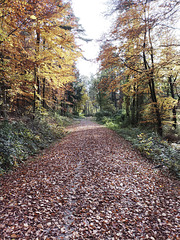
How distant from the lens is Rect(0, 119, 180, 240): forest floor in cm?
288

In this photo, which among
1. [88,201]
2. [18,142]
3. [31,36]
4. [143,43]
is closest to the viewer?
[88,201]

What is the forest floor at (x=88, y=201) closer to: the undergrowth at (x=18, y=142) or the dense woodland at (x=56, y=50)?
the undergrowth at (x=18, y=142)

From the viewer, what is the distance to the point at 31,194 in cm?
380

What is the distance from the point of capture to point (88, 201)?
Answer: 3.75 m

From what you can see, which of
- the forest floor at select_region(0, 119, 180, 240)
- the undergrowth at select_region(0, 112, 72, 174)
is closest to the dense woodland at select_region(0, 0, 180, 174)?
the undergrowth at select_region(0, 112, 72, 174)

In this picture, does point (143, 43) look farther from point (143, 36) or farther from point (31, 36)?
point (31, 36)

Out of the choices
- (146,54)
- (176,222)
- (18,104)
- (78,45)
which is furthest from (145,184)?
(18,104)

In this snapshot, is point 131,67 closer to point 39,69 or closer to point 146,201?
point 39,69

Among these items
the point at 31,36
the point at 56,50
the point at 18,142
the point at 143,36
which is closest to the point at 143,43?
the point at 143,36

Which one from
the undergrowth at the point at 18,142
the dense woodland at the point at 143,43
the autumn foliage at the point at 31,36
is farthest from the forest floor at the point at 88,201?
the dense woodland at the point at 143,43

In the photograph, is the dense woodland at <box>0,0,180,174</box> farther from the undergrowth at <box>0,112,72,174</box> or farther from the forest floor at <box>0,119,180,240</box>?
the forest floor at <box>0,119,180,240</box>

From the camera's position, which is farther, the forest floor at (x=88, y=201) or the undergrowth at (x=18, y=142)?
the undergrowth at (x=18, y=142)

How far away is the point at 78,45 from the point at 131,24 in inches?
119

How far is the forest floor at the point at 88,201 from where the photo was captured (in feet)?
9.45
